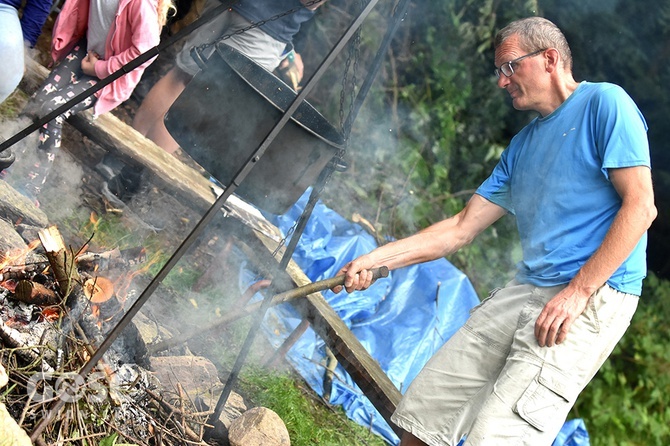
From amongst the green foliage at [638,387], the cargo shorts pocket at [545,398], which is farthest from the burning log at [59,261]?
the green foliage at [638,387]

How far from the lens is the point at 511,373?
3.04 metres

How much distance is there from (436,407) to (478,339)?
384mm

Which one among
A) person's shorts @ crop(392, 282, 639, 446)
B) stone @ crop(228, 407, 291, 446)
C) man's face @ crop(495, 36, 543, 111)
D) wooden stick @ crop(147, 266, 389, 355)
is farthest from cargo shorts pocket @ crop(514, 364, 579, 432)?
man's face @ crop(495, 36, 543, 111)

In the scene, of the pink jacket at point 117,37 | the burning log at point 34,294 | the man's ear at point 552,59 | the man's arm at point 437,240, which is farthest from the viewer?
the pink jacket at point 117,37

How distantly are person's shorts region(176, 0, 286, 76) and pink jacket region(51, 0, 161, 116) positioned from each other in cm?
73

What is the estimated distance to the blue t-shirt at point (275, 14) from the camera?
4.88m

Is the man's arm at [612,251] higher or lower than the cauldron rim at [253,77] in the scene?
higher

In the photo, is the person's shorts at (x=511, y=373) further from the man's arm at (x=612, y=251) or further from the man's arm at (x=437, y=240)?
the man's arm at (x=437, y=240)

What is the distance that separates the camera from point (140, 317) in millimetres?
3900

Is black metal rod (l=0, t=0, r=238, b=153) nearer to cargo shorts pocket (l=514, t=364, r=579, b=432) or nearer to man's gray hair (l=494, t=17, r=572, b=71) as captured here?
man's gray hair (l=494, t=17, r=572, b=71)

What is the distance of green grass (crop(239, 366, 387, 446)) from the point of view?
413 centimetres

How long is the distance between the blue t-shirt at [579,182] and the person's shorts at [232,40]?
2497 mm

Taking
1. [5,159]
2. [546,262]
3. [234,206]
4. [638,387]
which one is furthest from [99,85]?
[638,387]

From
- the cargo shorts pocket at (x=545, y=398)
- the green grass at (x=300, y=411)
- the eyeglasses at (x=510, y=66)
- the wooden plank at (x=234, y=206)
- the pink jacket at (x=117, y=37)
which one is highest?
the eyeglasses at (x=510, y=66)
